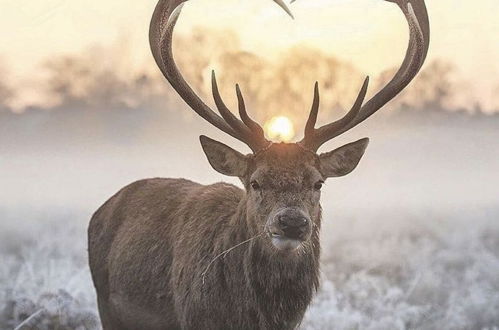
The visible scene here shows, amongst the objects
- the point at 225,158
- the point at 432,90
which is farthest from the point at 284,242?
the point at 432,90

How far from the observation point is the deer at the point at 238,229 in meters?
3.96

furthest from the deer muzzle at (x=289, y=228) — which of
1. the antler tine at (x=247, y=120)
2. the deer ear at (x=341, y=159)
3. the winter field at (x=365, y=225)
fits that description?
the winter field at (x=365, y=225)

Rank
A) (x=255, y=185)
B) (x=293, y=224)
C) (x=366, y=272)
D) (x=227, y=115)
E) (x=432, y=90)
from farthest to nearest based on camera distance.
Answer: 1. (x=432, y=90)
2. (x=366, y=272)
3. (x=227, y=115)
4. (x=255, y=185)
5. (x=293, y=224)

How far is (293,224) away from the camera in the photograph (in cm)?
368

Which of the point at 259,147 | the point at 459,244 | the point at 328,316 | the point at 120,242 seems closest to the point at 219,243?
the point at 259,147

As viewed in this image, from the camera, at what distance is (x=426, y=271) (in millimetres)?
6965

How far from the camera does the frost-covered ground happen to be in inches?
267

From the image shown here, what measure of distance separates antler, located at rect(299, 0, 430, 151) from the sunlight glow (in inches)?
70.0

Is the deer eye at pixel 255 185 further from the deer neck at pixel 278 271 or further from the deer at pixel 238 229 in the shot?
the deer neck at pixel 278 271

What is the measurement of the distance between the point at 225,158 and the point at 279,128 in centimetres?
220

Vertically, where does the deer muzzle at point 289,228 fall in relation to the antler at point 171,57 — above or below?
below

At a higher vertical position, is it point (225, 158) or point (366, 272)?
point (225, 158)

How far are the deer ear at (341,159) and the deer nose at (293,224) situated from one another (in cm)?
52

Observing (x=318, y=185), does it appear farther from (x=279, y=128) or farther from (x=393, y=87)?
(x=279, y=128)
